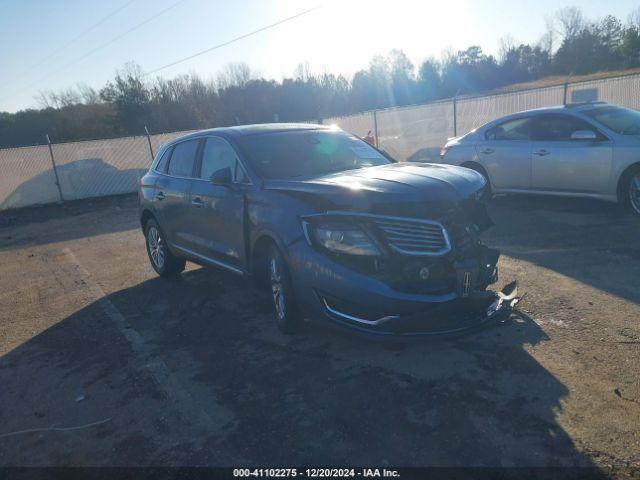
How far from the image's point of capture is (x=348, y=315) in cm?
402

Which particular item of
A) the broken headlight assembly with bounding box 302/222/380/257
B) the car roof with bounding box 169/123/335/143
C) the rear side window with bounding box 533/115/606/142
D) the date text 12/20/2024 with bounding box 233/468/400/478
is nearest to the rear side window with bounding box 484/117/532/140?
the rear side window with bounding box 533/115/606/142

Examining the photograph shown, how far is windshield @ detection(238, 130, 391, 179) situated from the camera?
5.23 meters

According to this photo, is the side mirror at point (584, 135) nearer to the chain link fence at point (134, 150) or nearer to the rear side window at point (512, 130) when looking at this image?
the rear side window at point (512, 130)

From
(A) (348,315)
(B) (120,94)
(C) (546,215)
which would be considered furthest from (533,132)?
(B) (120,94)

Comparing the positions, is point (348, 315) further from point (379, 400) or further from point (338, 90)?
point (338, 90)

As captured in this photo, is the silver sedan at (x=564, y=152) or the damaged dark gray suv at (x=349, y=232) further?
the silver sedan at (x=564, y=152)

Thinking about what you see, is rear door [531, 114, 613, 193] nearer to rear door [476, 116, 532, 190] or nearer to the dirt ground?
rear door [476, 116, 532, 190]

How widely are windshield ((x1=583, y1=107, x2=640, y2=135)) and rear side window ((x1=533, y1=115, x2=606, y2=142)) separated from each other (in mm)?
181

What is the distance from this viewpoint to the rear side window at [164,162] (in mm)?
7048

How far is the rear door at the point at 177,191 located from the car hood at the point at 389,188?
1.78m

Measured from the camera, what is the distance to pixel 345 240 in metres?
4.04

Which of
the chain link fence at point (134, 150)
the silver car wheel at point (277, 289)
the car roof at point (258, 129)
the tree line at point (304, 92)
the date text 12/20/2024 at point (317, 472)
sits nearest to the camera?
the date text 12/20/2024 at point (317, 472)

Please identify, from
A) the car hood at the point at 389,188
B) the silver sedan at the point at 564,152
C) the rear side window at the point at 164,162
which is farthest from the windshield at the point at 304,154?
the silver sedan at the point at 564,152

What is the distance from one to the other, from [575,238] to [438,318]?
4.01 m
